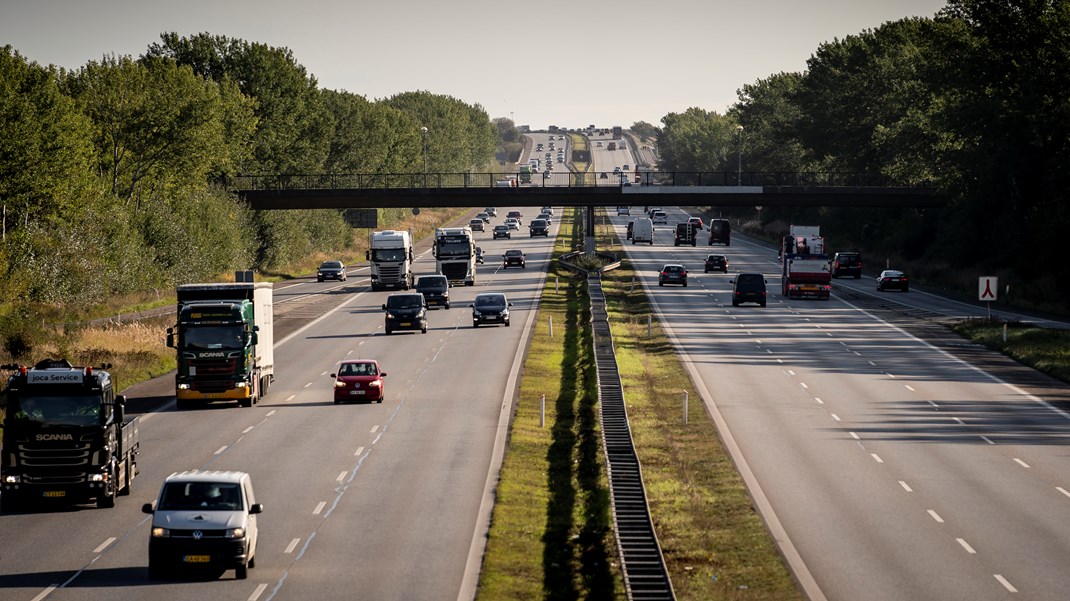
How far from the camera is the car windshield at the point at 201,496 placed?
27.3 m

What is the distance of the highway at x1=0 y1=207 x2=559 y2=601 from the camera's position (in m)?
27.5

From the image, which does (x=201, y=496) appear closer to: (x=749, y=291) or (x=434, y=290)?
(x=434, y=290)

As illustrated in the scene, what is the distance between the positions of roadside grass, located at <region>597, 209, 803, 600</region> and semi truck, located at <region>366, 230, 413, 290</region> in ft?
128

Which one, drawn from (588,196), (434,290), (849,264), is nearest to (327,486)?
(434,290)

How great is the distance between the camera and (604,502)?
35.2 m

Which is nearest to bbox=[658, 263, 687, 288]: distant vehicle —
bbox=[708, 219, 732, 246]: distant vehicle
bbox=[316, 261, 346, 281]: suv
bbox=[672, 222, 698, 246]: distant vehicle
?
bbox=[316, 261, 346, 281]: suv

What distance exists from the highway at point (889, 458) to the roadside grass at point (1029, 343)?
2680 mm

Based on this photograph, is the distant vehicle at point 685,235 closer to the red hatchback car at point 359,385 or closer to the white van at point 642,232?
the white van at point 642,232

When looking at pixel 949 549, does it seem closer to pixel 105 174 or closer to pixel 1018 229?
pixel 1018 229

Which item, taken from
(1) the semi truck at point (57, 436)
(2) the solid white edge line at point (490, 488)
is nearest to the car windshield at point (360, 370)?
(2) the solid white edge line at point (490, 488)

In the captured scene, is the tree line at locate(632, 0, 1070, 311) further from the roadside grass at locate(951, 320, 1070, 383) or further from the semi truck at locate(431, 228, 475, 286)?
the semi truck at locate(431, 228, 475, 286)

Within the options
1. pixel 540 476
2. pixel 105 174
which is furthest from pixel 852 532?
pixel 105 174

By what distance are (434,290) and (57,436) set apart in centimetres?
5794

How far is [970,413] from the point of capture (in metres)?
50.1
